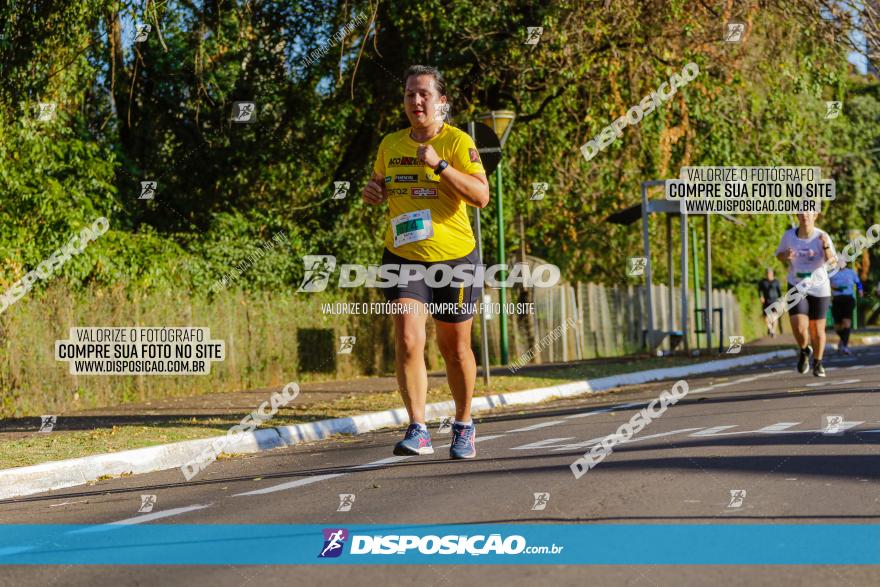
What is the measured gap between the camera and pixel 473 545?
5184 mm

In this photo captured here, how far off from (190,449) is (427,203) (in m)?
3.55

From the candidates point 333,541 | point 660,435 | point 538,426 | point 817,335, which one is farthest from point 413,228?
point 817,335

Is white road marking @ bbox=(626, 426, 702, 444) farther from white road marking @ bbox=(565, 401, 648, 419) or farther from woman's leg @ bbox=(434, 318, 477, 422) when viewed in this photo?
white road marking @ bbox=(565, 401, 648, 419)

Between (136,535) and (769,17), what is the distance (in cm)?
1788

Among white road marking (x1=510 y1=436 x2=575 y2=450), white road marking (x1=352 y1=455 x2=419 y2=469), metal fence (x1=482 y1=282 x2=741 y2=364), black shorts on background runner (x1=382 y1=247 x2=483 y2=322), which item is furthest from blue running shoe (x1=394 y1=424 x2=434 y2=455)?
metal fence (x1=482 y1=282 x2=741 y2=364)

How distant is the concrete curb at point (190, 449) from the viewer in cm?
865

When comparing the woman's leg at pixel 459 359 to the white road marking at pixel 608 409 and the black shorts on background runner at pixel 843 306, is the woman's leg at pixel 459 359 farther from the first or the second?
the black shorts on background runner at pixel 843 306

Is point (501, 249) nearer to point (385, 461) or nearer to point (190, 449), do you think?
point (190, 449)

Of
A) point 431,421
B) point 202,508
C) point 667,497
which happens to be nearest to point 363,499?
point 202,508

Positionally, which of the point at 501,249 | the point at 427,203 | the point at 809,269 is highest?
the point at 501,249

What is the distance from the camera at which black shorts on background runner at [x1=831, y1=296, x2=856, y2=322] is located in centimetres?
2142

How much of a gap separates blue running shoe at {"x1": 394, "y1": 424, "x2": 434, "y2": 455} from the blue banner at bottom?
2235 millimetres

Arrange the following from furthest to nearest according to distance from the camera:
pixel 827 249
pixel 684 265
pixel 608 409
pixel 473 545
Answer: pixel 684 265 → pixel 827 249 → pixel 608 409 → pixel 473 545

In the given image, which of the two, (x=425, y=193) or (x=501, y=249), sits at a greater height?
(x=501, y=249)
